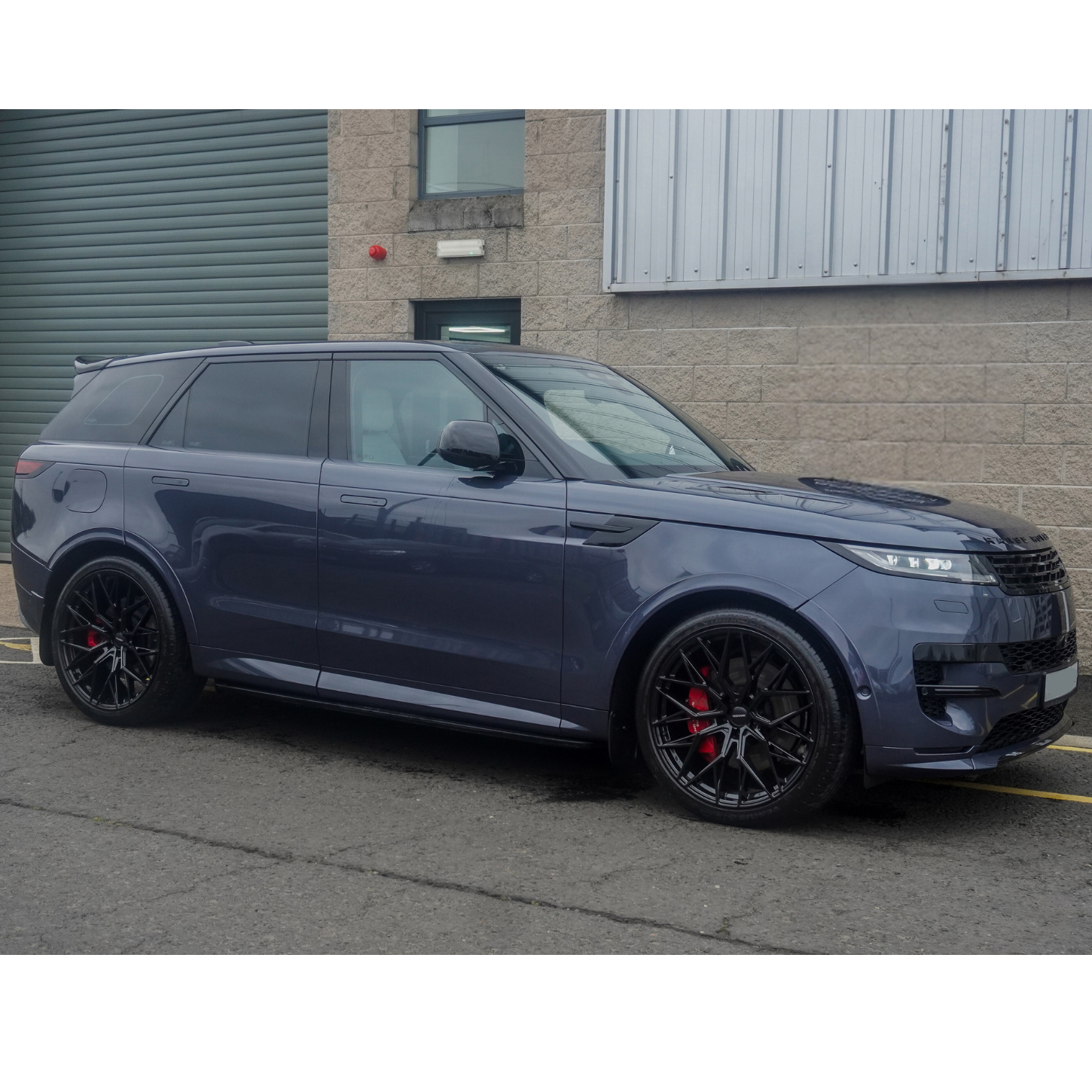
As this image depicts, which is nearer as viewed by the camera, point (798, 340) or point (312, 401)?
point (312, 401)

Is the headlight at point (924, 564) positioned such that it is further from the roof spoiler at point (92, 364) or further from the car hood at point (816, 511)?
the roof spoiler at point (92, 364)

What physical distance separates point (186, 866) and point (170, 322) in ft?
31.4

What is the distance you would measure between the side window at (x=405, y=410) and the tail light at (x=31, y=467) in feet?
6.22

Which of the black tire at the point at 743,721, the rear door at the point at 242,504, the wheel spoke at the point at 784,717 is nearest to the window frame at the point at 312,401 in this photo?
the rear door at the point at 242,504

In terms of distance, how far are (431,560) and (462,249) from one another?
627cm

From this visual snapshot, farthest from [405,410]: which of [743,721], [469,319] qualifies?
[469,319]

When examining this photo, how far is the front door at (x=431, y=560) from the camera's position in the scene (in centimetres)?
520

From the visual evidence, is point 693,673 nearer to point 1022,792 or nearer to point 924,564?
point 924,564

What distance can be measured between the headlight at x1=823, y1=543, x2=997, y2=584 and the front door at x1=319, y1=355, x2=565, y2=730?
1218 millimetres

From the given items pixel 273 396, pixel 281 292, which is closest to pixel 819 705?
pixel 273 396

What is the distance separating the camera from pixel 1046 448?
904 cm

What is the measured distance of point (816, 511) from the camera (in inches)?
190

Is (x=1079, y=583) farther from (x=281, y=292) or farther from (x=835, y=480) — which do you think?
(x=281, y=292)

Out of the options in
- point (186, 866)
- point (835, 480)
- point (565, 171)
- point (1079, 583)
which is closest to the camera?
point (186, 866)
